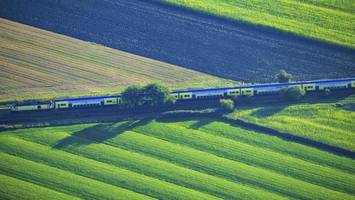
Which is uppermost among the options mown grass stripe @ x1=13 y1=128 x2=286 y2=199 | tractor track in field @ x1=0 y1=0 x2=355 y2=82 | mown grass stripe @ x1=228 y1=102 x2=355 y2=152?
tractor track in field @ x1=0 y1=0 x2=355 y2=82

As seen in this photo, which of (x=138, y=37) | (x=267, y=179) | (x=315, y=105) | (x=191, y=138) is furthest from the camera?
(x=138, y=37)

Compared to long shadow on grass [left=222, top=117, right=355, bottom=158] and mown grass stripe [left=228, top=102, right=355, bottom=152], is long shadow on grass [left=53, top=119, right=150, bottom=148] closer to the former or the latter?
Answer: long shadow on grass [left=222, top=117, right=355, bottom=158]

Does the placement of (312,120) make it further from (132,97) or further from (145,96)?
(132,97)

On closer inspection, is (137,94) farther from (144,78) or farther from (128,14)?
(128,14)

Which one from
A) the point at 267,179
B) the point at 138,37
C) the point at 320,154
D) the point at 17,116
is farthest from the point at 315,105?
the point at 17,116

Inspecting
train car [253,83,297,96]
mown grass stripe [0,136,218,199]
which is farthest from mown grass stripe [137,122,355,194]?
train car [253,83,297,96]

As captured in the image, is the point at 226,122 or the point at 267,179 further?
the point at 226,122

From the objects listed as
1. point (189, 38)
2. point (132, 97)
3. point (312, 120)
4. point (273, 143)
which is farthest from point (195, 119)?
point (189, 38)

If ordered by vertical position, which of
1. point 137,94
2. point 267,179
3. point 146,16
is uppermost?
point 146,16
